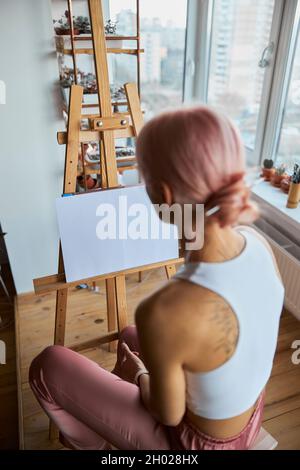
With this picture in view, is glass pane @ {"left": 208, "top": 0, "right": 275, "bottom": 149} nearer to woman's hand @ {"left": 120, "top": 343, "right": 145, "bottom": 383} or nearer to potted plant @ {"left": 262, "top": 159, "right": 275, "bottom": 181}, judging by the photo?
potted plant @ {"left": 262, "top": 159, "right": 275, "bottom": 181}

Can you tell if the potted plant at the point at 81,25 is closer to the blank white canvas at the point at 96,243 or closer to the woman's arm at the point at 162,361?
the blank white canvas at the point at 96,243

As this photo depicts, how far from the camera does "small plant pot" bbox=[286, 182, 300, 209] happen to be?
1716 mm

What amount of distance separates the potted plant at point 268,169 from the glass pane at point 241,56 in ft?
0.74

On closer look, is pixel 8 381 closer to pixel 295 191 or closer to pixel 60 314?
pixel 60 314

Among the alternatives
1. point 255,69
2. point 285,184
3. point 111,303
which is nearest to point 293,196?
point 285,184

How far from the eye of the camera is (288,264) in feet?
5.45

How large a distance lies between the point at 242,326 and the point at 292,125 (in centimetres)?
154

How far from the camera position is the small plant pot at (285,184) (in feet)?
6.13

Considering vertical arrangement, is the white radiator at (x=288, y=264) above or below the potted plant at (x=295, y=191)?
below

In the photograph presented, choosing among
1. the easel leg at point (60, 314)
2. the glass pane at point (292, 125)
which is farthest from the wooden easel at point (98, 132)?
the glass pane at point (292, 125)

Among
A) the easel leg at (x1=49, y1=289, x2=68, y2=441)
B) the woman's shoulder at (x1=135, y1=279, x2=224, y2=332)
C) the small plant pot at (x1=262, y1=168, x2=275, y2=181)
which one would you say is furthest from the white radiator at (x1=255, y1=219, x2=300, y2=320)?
the woman's shoulder at (x1=135, y1=279, x2=224, y2=332)

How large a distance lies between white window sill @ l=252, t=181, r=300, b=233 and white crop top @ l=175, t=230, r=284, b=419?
102cm
